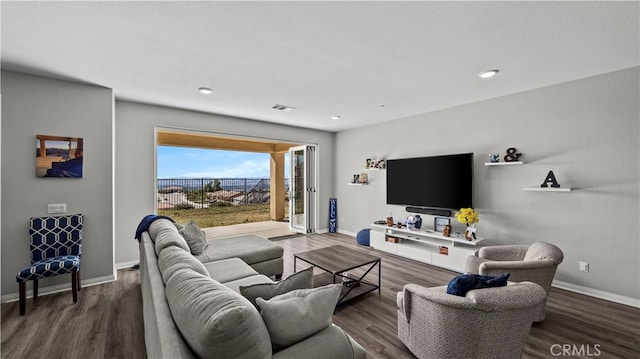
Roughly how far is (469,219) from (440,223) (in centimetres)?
66

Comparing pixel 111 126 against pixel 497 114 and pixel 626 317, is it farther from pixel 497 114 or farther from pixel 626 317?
pixel 626 317

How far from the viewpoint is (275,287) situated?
1.49 meters

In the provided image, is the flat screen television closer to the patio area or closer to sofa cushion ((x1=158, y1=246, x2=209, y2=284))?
the patio area

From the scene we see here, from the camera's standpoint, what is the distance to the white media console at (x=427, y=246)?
3838mm

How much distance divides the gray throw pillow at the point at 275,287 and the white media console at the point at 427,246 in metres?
3.04

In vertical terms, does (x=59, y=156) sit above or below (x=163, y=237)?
above

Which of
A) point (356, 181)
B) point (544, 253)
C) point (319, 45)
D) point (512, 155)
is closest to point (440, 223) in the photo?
point (512, 155)

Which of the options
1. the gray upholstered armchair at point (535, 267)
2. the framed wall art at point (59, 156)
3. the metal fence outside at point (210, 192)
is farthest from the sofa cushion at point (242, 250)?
the metal fence outside at point (210, 192)

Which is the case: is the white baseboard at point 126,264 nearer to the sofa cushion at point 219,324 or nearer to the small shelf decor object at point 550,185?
the sofa cushion at point 219,324

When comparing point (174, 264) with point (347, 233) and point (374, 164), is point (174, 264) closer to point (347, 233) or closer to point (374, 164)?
point (374, 164)

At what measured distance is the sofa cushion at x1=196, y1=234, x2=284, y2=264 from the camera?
121 inches

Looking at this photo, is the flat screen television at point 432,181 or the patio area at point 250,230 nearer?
the flat screen television at point 432,181

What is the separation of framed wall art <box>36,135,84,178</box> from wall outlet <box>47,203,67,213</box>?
0.35m

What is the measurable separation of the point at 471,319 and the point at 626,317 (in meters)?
2.32
